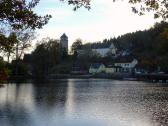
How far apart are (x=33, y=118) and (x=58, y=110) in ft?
17.5

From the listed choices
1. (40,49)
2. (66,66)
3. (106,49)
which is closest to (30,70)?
(40,49)

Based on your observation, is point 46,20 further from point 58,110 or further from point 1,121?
point 58,110

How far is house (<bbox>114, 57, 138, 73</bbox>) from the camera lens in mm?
159375

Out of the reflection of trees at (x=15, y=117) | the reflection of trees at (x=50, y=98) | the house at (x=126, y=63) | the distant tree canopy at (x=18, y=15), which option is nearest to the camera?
the distant tree canopy at (x=18, y=15)

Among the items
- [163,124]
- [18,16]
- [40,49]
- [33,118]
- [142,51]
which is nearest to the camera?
[18,16]

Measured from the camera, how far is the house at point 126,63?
159 meters

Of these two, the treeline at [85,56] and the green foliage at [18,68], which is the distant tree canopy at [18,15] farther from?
the green foliage at [18,68]

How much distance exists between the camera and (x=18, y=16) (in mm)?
9641

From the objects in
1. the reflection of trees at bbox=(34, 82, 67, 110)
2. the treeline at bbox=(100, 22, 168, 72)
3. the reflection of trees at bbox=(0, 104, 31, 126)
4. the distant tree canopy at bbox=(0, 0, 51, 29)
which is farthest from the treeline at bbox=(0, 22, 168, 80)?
the distant tree canopy at bbox=(0, 0, 51, 29)

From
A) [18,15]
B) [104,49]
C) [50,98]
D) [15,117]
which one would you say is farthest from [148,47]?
[18,15]

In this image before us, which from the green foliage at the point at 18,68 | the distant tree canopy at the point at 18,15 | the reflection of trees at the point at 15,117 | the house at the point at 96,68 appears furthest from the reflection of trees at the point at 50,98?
the house at the point at 96,68

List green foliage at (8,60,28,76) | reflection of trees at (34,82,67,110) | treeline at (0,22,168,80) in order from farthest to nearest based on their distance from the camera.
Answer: treeline at (0,22,168,80) < green foliage at (8,60,28,76) < reflection of trees at (34,82,67,110)

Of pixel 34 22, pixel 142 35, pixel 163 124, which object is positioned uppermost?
pixel 142 35

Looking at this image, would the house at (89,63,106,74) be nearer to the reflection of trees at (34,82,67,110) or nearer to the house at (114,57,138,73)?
the house at (114,57,138,73)
